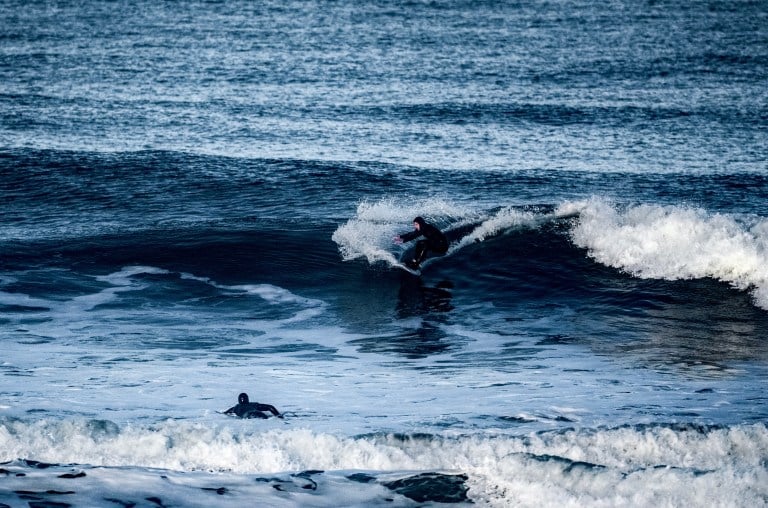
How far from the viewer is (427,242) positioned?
2230 centimetres

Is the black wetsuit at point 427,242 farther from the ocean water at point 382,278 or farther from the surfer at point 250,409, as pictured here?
the surfer at point 250,409

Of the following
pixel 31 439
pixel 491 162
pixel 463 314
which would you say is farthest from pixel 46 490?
pixel 491 162

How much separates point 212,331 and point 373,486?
8.97 m

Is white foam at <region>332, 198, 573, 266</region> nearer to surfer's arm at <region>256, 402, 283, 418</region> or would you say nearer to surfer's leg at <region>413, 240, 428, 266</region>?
surfer's leg at <region>413, 240, 428, 266</region>

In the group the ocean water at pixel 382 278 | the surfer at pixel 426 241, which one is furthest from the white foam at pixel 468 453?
the surfer at pixel 426 241

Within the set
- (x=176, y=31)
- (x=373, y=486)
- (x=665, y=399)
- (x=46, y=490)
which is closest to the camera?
(x=46, y=490)

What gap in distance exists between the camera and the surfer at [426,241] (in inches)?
858

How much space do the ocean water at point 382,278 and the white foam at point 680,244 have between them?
74 mm

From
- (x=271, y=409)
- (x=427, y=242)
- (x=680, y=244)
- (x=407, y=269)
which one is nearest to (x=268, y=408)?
(x=271, y=409)

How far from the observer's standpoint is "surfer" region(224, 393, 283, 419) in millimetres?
12797

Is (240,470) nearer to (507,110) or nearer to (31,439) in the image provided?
(31,439)

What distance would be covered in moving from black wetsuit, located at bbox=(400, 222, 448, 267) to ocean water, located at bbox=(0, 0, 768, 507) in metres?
0.59

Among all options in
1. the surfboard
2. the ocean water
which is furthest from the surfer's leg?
the ocean water

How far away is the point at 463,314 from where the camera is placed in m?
20.3
